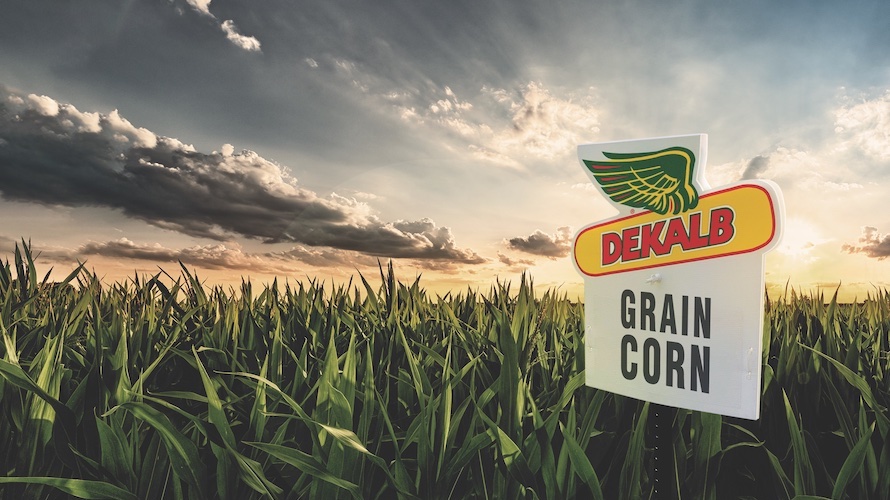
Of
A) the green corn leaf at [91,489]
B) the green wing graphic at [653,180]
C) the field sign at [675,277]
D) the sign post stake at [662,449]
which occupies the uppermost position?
the green wing graphic at [653,180]

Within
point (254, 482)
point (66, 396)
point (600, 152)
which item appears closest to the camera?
point (254, 482)

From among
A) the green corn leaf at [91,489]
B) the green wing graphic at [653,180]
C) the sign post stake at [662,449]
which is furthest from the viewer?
the green wing graphic at [653,180]

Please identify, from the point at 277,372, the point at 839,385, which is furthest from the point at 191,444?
the point at 839,385

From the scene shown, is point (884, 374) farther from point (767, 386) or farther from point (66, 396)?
point (66, 396)

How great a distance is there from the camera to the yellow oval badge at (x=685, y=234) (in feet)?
4.52

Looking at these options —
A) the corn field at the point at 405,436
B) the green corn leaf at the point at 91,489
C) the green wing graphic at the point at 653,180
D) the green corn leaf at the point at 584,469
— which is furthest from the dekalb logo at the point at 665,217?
the green corn leaf at the point at 91,489

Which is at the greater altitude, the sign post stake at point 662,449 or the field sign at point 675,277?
the field sign at point 675,277

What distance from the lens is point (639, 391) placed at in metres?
1.51

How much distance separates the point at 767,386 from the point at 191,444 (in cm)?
150

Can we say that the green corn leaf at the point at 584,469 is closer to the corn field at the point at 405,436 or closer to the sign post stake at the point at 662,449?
the corn field at the point at 405,436

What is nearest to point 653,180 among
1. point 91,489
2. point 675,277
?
point 675,277

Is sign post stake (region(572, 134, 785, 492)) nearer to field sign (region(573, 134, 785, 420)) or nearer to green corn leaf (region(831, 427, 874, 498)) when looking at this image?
field sign (region(573, 134, 785, 420))

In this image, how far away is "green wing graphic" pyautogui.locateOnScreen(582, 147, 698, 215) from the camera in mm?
1485

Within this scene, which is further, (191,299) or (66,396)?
(191,299)
